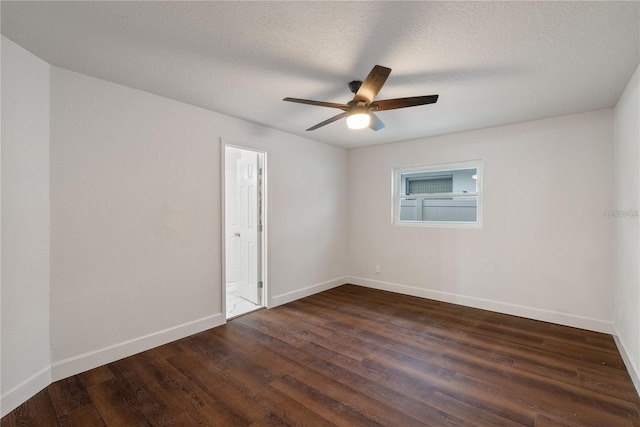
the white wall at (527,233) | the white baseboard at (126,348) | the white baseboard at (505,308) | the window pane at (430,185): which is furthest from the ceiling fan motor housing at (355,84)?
the white baseboard at (505,308)

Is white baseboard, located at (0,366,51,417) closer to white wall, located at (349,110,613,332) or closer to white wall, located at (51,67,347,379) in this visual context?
white wall, located at (51,67,347,379)

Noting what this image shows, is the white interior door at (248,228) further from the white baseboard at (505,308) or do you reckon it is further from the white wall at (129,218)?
the white baseboard at (505,308)

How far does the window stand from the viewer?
13.0 feet

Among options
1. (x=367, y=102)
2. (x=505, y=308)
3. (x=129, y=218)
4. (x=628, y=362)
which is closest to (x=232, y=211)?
(x=129, y=218)

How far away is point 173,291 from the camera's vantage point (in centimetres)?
289

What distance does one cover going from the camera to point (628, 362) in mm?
2357

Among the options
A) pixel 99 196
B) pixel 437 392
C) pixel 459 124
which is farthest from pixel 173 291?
pixel 459 124

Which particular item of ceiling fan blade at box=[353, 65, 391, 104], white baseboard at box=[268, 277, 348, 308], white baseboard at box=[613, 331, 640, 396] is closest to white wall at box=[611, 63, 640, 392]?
white baseboard at box=[613, 331, 640, 396]

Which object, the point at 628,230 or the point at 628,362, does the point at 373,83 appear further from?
the point at 628,362

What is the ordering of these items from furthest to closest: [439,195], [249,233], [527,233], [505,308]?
[439,195] < [249,233] < [505,308] < [527,233]

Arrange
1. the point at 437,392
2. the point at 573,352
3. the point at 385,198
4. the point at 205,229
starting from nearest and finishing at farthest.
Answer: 1. the point at 437,392
2. the point at 573,352
3. the point at 205,229
4. the point at 385,198

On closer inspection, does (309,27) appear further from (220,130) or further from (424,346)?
(424,346)

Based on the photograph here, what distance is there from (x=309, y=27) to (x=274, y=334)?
279 cm

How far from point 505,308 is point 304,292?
2.69m
